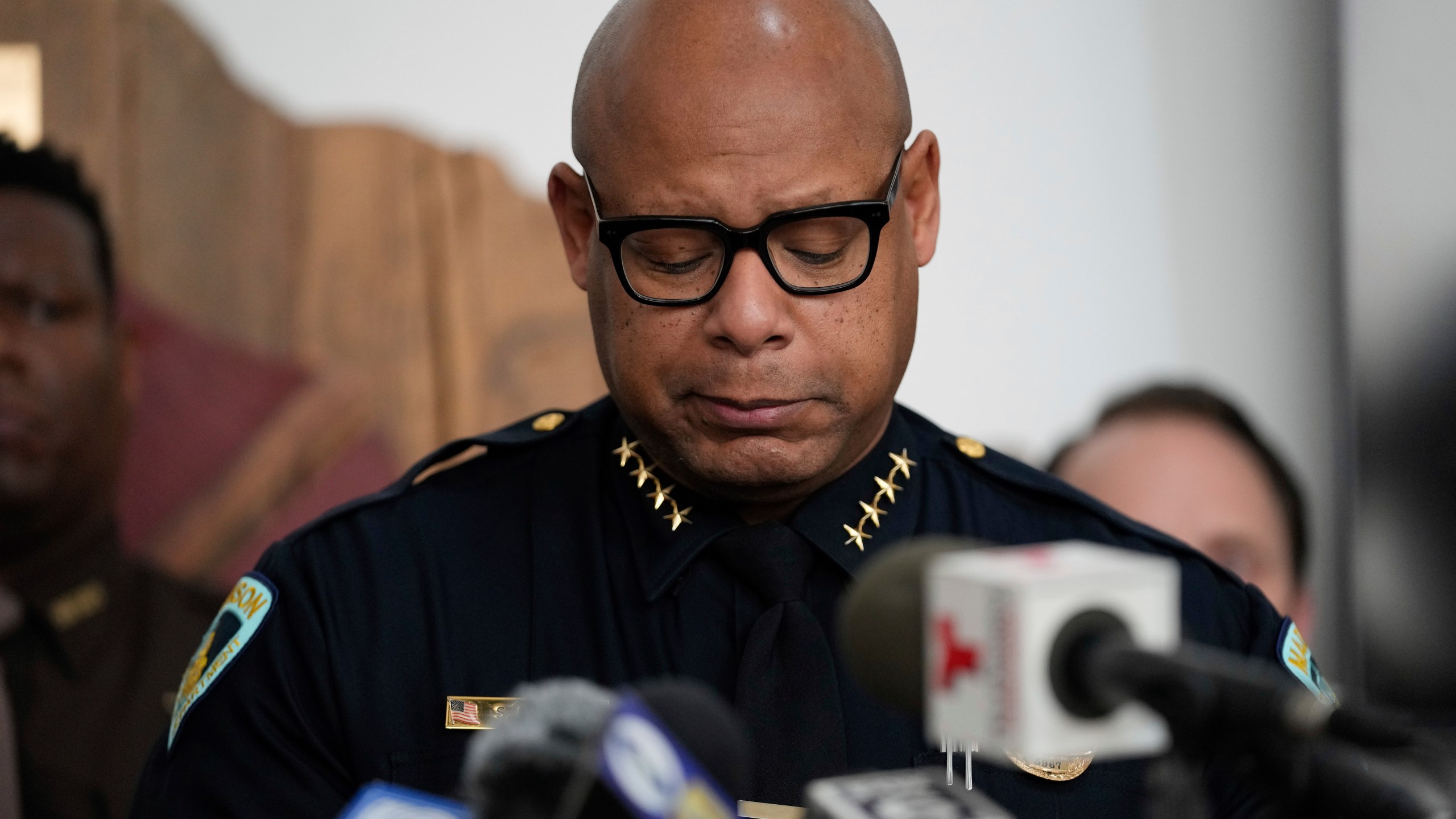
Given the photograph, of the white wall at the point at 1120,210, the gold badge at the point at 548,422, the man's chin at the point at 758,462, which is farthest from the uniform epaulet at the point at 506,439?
the white wall at the point at 1120,210

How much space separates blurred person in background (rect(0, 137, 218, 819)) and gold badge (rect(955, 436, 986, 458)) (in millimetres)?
1550

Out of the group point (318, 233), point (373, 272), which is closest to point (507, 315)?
point (373, 272)

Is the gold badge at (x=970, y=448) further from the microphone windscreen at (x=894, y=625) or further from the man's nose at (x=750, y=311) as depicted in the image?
the microphone windscreen at (x=894, y=625)

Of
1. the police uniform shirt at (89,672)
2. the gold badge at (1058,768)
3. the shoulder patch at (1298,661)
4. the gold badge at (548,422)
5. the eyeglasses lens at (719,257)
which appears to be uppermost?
the eyeglasses lens at (719,257)

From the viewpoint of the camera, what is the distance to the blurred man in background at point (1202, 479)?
255 centimetres

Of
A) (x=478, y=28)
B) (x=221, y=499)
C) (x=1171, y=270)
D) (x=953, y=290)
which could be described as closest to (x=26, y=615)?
(x=221, y=499)

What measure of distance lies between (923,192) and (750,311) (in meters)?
0.38

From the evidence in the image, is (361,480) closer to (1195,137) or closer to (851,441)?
(851,441)

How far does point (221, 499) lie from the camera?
2.43 meters

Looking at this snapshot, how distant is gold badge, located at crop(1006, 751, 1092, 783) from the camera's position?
51.8 inches

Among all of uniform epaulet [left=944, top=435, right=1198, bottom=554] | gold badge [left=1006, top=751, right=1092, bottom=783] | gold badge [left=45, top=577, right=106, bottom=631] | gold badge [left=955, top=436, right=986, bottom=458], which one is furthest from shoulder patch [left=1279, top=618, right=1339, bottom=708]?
gold badge [left=45, top=577, right=106, bottom=631]

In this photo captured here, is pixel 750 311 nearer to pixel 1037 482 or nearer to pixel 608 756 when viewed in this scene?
pixel 1037 482

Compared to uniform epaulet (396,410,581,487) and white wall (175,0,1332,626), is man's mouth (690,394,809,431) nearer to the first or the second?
uniform epaulet (396,410,581,487)

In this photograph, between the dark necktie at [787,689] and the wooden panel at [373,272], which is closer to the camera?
the dark necktie at [787,689]
